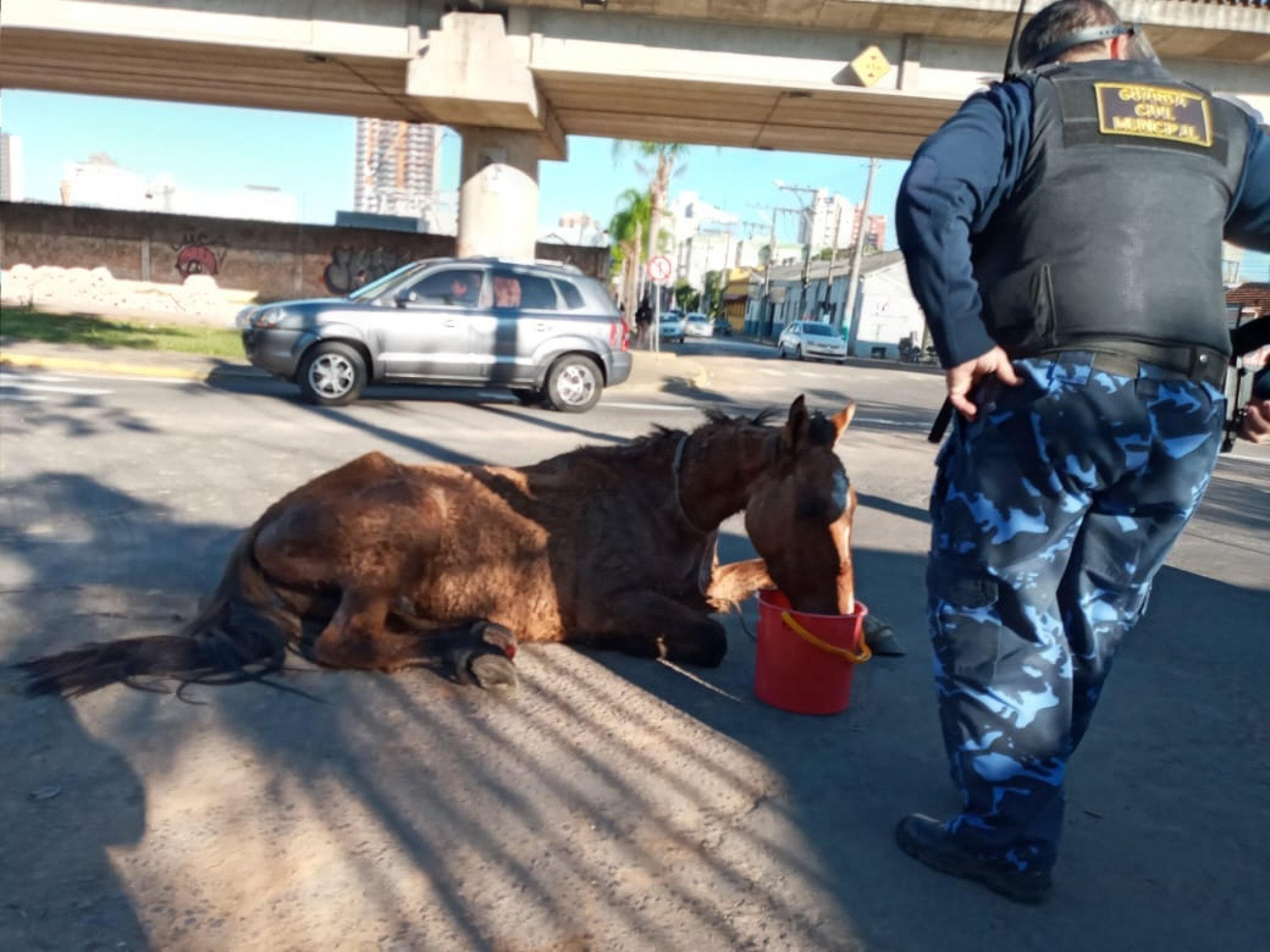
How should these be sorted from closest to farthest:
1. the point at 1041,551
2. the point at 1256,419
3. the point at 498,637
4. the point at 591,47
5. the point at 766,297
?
1. the point at 1041,551
2. the point at 1256,419
3. the point at 498,637
4. the point at 591,47
5. the point at 766,297

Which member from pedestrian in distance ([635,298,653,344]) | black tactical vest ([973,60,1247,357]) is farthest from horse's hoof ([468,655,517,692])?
pedestrian in distance ([635,298,653,344])

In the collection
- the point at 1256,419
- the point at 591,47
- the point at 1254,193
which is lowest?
the point at 1256,419

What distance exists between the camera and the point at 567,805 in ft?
9.41

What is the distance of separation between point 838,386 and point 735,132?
21.4ft

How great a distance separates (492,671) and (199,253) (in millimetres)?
24727

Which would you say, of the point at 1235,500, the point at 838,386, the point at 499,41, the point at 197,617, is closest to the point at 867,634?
the point at 197,617

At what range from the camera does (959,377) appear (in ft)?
7.60

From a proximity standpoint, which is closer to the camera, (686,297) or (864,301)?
(864,301)

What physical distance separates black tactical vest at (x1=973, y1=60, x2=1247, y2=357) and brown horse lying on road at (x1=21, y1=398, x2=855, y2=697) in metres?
1.09

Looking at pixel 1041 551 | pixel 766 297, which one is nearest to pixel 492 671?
pixel 1041 551

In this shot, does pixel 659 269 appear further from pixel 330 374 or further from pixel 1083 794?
pixel 1083 794

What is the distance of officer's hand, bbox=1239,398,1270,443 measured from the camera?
8.59 feet

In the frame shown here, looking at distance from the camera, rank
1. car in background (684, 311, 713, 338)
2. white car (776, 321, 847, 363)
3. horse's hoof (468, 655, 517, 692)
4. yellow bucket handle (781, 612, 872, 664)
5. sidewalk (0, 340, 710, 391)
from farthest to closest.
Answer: car in background (684, 311, 713, 338) < white car (776, 321, 847, 363) < sidewalk (0, 340, 710, 391) < horse's hoof (468, 655, 517, 692) < yellow bucket handle (781, 612, 872, 664)

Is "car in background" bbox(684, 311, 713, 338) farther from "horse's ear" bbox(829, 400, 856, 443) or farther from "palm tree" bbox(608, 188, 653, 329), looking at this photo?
"horse's ear" bbox(829, 400, 856, 443)
